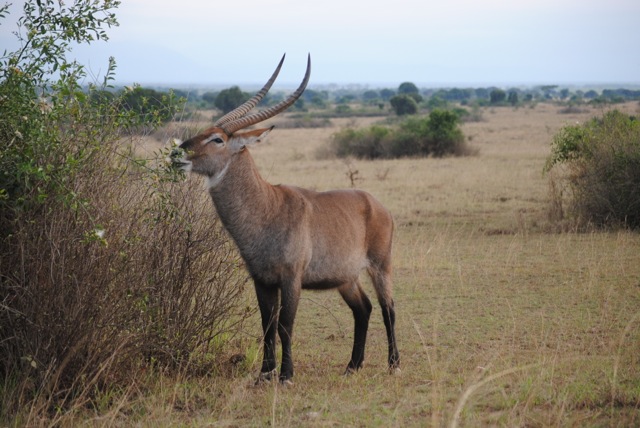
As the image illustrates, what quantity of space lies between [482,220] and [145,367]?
942 centimetres

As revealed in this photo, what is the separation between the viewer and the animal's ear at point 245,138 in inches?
241

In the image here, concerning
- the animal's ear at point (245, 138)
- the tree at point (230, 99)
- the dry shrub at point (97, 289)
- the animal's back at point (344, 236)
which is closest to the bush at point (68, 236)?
the dry shrub at point (97, 289)

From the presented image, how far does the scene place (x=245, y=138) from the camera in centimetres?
617

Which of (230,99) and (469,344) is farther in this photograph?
(230,99)

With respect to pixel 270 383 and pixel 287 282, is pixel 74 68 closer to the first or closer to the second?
pixel 287 282

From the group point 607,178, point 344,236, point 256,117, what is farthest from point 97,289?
point 607,178

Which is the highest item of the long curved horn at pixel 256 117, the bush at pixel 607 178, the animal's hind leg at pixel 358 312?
the long curved horn at pixel 256 117

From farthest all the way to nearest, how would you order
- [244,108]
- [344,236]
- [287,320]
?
[344,236] < [244,108] < [287,320]

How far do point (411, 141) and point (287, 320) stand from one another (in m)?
21.4

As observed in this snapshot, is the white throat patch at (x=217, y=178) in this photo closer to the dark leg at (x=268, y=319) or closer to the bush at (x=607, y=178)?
the dark leg at (x=268, y=319)

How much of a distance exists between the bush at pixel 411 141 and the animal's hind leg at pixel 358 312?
20.0 meters

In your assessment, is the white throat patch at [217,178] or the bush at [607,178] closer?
the white throat patch at [217,178]

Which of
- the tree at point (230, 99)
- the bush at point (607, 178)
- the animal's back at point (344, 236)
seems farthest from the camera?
the tree at point (230, 99)

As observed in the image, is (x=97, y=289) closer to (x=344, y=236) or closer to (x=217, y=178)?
(x=217, y=178)
